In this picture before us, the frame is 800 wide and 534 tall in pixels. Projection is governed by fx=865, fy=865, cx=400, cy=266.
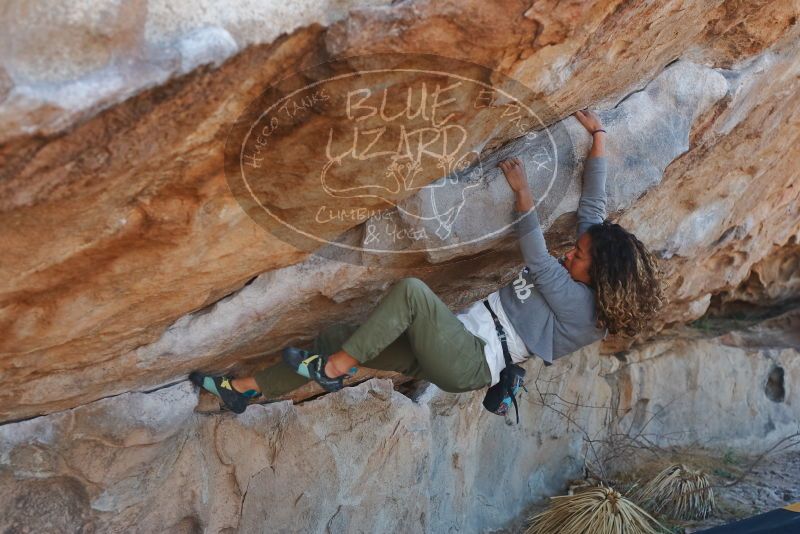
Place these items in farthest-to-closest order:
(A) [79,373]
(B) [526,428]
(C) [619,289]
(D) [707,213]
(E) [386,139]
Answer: (B) [526,428]
(D) [707,213]
(C) [619,289]
(A) [79,373]
(E) [386,139]

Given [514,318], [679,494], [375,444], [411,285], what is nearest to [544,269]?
[514,318]

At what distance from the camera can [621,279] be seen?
2.87 m

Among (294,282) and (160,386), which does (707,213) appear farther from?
(160,386)

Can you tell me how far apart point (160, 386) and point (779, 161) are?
3189 mm

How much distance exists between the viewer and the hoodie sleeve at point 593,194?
9.84ft

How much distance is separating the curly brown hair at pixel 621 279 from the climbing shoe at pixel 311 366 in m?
0.88

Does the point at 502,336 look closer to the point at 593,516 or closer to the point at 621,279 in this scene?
the point at 621,279

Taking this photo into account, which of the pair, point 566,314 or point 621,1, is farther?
point 566,314

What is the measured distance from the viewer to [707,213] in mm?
4156

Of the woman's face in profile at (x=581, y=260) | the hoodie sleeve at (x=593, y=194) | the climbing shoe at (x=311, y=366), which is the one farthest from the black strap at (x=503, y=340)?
the climbing shoe at (x=311, y=366)

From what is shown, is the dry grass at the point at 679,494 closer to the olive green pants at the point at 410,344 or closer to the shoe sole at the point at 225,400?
the olive green pants at the point at 410,344

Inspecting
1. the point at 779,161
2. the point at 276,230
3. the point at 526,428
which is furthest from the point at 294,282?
the point at 779,161

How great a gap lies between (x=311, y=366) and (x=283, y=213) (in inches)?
22.6

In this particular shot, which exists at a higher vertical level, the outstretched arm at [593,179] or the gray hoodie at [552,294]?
the outstretched arm at [593,179]
